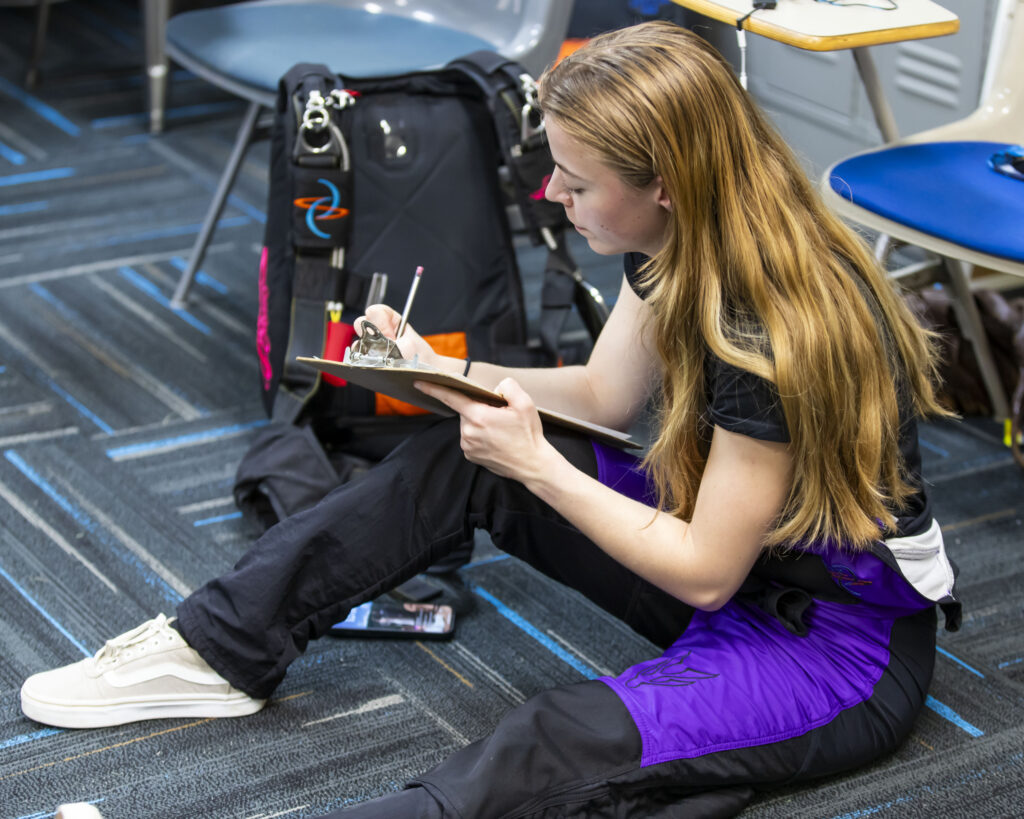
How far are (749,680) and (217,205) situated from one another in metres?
1.55

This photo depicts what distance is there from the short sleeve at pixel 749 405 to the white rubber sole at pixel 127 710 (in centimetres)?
66

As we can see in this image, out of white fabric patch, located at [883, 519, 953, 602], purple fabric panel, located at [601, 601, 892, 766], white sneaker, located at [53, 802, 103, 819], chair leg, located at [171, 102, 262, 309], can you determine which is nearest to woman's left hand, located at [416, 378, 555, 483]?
purple fabric panel, located at [601, 601, 892, 766]

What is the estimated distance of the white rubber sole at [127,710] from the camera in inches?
53.1

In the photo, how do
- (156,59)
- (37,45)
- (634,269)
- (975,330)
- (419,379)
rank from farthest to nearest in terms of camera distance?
(37,45) < (156,59) < (975,330) < (634,269) < (419,379)

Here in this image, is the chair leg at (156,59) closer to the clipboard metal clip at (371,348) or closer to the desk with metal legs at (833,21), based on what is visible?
the desk with metal legs at (833,21)

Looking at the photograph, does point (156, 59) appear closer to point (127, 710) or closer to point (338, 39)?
point (338, 39)

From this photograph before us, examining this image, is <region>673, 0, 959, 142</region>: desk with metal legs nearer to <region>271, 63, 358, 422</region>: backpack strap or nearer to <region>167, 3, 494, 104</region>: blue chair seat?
<region>271, 63, 358, 422</region>: backpack strap

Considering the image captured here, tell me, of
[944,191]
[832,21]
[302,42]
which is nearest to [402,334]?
[832,21]

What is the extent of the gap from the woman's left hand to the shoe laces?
1.40 feet

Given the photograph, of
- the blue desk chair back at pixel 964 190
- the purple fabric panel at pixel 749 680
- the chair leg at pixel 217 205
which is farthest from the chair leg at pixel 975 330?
the chair leg at pixel 217 205

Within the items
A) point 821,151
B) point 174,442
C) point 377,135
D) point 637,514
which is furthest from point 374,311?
point 821,151

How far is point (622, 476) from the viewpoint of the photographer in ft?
4.32

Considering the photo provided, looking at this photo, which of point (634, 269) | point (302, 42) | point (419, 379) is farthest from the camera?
point (302, 42)

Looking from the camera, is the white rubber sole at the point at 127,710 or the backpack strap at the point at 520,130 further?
the backpack strap at the point at 520,130
